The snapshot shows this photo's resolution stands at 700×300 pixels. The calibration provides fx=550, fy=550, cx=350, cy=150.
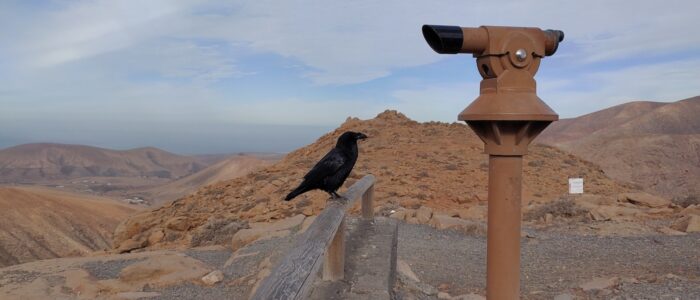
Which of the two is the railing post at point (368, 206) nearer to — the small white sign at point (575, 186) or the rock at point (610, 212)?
the rock at point (610, 212)

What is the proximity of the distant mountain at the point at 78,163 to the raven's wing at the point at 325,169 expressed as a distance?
→ 74878 mm

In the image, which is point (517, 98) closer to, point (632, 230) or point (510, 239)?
point (510, 239)

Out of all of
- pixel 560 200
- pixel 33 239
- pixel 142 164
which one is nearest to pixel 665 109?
pixel 560 200

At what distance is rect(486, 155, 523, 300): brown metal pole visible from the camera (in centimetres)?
206

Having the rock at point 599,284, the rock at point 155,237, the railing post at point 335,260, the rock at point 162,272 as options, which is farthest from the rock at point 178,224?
the rock at point 599,284

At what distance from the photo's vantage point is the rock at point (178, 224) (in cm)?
1140

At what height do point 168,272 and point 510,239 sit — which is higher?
point 510,239

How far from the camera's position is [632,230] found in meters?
9.27

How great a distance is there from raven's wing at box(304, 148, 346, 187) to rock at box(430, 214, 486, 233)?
16.9ft

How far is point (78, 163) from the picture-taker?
83562 mm

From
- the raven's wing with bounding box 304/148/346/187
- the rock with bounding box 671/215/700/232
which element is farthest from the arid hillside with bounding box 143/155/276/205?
the raven's wing with bounding box 304/148/346/187

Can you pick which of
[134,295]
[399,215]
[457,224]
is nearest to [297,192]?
[134,295]

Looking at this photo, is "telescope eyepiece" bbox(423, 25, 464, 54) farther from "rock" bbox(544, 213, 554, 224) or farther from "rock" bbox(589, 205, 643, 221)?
"rock" bbox(589, 205, 643, 221)

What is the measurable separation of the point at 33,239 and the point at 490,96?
2304cm
